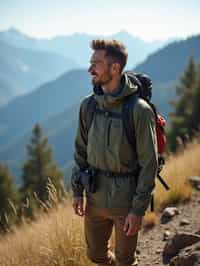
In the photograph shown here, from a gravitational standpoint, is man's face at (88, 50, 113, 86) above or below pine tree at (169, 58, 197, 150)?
above

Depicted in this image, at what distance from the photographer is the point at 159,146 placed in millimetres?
3021

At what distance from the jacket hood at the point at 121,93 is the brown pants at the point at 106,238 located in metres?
0.82

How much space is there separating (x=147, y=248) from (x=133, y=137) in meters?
2.29

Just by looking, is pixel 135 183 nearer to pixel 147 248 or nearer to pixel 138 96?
pixel 138 96

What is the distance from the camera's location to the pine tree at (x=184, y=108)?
2304 centimetres

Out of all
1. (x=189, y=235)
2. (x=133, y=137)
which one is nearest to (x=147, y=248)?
(x=189, y=235)

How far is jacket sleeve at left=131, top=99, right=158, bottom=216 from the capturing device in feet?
8.54

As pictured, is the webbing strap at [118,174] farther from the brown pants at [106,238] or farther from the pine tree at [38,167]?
the pine tree at [38,167]

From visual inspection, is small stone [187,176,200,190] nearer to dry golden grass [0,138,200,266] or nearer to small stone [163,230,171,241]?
small stone [163,230,171,241]

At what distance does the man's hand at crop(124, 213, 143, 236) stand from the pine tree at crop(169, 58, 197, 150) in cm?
1743

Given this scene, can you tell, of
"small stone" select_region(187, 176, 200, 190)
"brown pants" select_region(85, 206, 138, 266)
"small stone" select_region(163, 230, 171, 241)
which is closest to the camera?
"brown pants" select_region(85, 206, 138, 266)

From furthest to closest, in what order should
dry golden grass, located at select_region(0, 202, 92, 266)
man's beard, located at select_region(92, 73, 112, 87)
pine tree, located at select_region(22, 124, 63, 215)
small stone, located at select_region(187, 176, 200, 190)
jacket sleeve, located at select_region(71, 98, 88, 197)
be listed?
1. pine tree, located at select_region(22, 124, 63, 215)
2. small stone, located at select_region(187, 176, 200, 190)
3. dry golden grass, located at select_region(0, 202, 92, 266)
4. jacket sleeve, located at select_region(71, 98, 88, 197)
5. man's beard, located at select_region(92, 73, 112, 87)

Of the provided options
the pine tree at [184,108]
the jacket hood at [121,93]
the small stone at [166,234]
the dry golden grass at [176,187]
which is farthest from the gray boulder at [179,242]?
the pine tree at [184,108]

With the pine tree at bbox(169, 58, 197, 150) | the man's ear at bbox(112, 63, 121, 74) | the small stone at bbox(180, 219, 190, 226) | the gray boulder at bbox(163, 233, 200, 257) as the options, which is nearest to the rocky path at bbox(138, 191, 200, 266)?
the small stone at bbox(180, 219, 190, 226)
